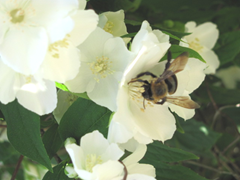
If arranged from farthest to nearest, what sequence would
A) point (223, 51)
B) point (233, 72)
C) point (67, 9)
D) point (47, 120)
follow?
point (233, 72), point (223, 51), point (47, 120), point (67, 9)

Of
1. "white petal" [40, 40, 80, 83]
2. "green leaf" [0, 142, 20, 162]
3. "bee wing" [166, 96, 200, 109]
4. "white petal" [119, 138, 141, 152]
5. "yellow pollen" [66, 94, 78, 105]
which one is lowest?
"green leaf" [0, 142, 20, 162]

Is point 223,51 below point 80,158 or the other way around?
below

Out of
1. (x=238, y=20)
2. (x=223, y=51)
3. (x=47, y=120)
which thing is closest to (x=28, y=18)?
(x=47, y=120)

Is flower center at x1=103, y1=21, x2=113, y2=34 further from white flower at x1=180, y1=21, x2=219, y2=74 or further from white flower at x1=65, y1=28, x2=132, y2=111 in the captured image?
white flower at x1=180, y1=21, x2=219, y2=74

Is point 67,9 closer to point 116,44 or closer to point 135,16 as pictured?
point 116,44

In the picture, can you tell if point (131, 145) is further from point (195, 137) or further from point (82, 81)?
point (195, 137)

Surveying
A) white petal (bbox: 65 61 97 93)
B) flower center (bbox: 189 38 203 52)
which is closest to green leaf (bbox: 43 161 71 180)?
white petal (bbox: 65 61 97 93)
